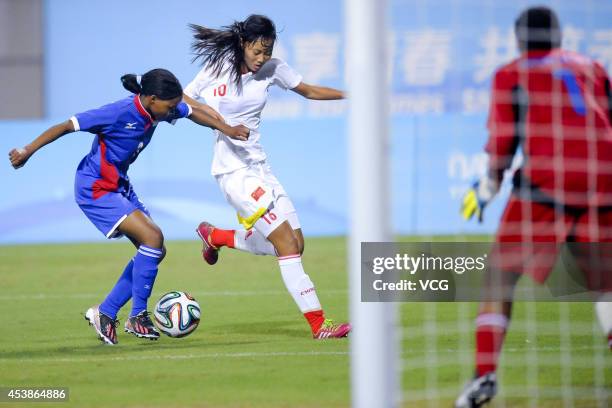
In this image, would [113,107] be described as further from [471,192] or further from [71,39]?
[71,39]

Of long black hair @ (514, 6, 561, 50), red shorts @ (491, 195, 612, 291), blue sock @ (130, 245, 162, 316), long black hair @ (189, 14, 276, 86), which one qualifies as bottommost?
blue sock @ (130, 245, 162, 316)

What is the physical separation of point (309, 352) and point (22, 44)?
519 inches

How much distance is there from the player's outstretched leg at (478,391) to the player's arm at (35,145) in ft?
10.1

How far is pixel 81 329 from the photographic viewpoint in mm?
7895

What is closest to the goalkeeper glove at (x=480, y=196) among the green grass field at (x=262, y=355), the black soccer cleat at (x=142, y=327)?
the green grass field at (x=262, y=355)

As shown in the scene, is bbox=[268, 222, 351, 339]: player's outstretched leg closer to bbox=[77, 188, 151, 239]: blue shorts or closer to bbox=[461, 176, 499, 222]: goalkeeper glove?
bbox=[77, 188, 151, 239]: blue shorts

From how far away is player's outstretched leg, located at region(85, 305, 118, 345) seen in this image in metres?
7.12

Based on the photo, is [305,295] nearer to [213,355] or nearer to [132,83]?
[213,355]

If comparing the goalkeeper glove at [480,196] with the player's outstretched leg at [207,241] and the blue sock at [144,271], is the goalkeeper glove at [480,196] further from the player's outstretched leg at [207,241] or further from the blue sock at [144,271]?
the player's outstretched leg at [207,241]

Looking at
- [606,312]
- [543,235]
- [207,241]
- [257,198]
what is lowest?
[606,312]

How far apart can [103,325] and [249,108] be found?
189 centimetres

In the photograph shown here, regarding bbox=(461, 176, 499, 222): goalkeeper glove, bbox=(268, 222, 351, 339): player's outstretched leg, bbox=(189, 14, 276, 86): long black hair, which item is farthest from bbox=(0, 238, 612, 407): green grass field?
bbox=(189, 14, 276, 86): long black hair

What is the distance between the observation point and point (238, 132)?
23.6 feet

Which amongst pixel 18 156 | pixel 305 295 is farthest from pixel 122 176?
pixel 305 295
